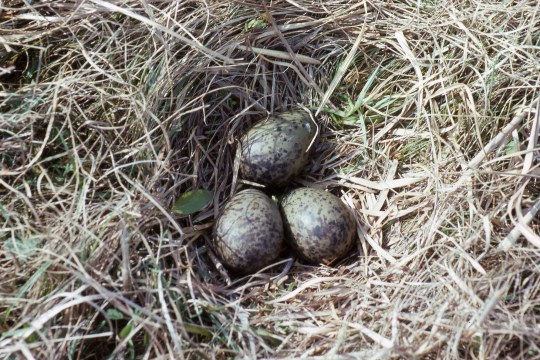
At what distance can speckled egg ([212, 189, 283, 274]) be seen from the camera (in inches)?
92.8

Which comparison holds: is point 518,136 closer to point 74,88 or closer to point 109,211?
point 109,211

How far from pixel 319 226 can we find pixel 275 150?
1.26 ft

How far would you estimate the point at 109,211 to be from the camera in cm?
224

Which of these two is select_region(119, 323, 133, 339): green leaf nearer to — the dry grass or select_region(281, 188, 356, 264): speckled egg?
the dry grass

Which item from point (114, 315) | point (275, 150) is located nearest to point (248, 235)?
point (275, 150)

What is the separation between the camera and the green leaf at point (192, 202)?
2.40 metres

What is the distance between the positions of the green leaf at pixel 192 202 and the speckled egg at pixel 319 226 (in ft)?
1.12

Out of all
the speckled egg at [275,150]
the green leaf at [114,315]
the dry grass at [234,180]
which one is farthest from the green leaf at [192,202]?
the green leaf at [114,315]

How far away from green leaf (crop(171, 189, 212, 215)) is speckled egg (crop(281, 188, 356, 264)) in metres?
0.34

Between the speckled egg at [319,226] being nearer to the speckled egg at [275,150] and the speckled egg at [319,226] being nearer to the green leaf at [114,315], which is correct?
the speckled egg at [275,150]

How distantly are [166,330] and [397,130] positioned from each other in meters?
1.37

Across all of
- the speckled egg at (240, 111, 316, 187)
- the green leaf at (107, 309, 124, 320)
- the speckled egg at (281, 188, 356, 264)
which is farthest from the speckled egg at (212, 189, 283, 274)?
the green leaf at (107, 309, 124, 320)

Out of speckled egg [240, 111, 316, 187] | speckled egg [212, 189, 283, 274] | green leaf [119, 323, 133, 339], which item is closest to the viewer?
green leaf [119, 323, 133, 339]

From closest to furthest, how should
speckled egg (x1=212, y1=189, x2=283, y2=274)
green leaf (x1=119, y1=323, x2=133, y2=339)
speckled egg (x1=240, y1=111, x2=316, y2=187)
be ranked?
green leaf (x1=119, y1=323, x2=133, y2=339) → speckled egg (x1=212, y1=189, x2=283, y2=274) → speckled egg (x1=240, y1=111, x2=316, y2=187)
